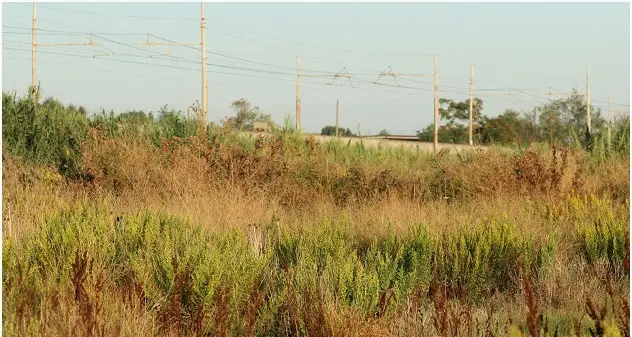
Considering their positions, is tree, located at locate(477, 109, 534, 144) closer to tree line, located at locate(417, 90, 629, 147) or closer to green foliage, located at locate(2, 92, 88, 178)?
tree line, located at locate(417, 90, 629, 147)

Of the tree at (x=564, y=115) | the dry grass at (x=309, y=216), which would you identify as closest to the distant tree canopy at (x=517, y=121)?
the tree at (x=564, y=115)

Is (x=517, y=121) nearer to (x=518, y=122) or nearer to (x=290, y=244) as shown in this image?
(x=518, y=122)

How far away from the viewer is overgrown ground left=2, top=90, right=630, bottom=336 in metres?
5.09

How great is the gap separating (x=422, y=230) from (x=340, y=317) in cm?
277

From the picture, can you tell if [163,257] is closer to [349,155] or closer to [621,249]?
[621,249]

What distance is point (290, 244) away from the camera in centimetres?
761

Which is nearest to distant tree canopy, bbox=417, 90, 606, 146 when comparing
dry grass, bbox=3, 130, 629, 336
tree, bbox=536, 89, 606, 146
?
tree, bbox=536, 89, 606, 146

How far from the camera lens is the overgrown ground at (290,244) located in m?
5.09

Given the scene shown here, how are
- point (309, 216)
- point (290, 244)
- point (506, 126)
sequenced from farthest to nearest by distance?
1. point (506, 126)
2. point (309, 216)
3. point (290, 244)

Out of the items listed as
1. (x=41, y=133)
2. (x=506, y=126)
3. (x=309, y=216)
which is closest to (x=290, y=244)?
(x=309, y=216)

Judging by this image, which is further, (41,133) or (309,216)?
(41,133)

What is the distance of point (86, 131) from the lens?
17.5 meters

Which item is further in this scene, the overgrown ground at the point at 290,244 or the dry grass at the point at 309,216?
the overgrown ground at the point at 290,244

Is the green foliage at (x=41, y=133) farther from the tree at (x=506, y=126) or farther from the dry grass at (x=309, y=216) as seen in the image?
the tree at (x=506, y=126)
